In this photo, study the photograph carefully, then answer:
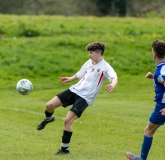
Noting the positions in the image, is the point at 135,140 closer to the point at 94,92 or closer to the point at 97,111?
the point at 94,92

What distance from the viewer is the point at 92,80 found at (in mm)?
9641

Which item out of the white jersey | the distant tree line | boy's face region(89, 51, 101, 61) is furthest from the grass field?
the distant tree line

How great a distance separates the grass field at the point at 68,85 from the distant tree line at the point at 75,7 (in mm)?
13877

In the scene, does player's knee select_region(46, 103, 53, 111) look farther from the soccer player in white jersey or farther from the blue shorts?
the blue shorts

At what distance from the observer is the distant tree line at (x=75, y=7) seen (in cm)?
4653

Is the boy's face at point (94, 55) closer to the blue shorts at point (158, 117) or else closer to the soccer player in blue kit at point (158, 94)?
the soccer player in blue kit at point (158, 94)

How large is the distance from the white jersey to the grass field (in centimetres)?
101

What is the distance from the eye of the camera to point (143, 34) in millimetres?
28594

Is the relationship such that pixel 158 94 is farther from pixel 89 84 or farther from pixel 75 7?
pixel 75 7

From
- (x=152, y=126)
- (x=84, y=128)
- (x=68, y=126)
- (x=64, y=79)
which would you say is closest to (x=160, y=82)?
(x=152, y=126)

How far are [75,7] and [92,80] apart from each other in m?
38.9

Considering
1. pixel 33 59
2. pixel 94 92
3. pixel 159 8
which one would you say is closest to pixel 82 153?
pixel 94 92

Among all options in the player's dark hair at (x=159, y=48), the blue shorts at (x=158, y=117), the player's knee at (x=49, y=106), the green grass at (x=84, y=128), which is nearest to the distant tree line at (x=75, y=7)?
the green grass at (x=84, y=128)

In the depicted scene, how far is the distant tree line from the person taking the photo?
4653 cm
